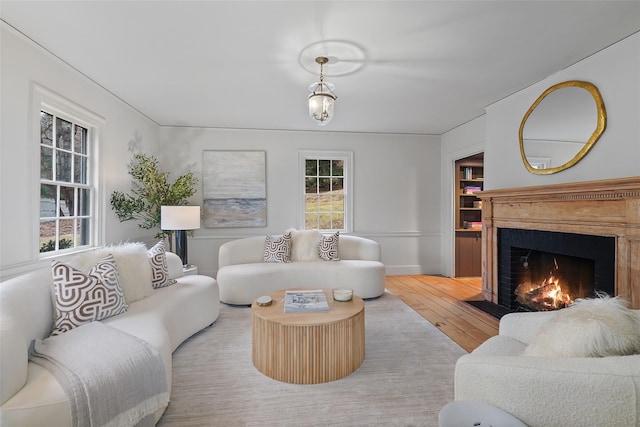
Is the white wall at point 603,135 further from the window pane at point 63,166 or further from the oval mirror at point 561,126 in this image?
the window pane at point 63,166

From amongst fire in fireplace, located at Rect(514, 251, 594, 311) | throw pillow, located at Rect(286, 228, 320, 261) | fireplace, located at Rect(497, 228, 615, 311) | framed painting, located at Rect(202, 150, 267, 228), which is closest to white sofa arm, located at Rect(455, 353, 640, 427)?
fireplace, located at Rect(497, 228, 615, 311)

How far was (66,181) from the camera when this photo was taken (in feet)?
9.48

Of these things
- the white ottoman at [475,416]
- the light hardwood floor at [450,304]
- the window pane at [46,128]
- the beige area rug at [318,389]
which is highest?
the window pane at [46,128]

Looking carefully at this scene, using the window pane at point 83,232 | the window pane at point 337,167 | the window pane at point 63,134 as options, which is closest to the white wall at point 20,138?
the window pane at point 63,134

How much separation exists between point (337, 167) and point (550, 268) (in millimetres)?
3341

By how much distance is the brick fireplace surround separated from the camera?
223cm

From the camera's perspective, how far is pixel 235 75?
117 inches

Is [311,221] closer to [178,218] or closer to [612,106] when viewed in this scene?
[178,218]

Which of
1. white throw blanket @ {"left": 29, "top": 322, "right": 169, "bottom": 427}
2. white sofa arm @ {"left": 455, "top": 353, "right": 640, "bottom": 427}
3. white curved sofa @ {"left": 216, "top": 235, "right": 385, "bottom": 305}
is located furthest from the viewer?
white curved sofa @ {"left": 216, "top": 235, "right": 385, "bottom": 305}

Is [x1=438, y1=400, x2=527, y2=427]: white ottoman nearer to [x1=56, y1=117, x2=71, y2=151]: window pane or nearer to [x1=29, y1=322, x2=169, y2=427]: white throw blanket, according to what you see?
[x1=29, y1=322, x2=169, y2=427]: white throw blanket

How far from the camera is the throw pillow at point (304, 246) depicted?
4.21m

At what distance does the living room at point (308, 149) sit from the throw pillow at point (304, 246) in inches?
32.0

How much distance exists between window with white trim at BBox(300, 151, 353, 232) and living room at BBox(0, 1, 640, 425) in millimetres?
160

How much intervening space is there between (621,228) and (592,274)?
71 cm
